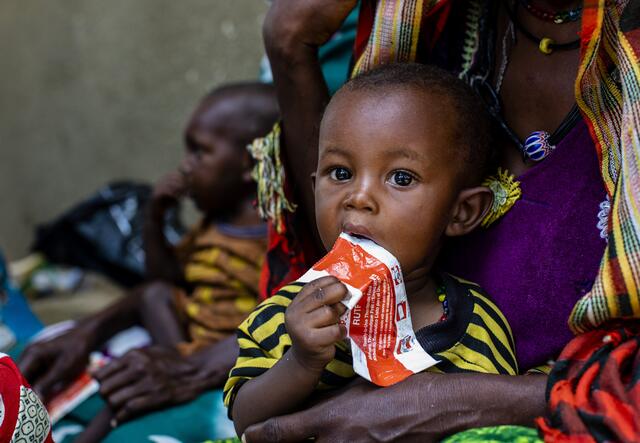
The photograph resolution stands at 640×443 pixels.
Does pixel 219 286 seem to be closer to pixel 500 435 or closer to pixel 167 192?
pixel 167 192

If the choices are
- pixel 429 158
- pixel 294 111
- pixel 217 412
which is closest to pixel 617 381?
pixel 429 158

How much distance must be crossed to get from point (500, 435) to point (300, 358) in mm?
357

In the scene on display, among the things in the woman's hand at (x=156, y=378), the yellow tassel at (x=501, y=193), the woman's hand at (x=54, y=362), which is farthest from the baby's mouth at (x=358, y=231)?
the woman's hand at (x=54, y=362)

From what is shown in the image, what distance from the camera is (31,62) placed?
5070 millimetres

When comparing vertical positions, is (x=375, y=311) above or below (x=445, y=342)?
above

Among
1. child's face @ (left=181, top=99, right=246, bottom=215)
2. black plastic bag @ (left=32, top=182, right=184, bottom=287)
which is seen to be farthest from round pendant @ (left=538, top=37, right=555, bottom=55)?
black plastic bag @ (left=32, top=182, right=184, bottom=287)

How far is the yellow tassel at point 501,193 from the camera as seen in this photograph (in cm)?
182

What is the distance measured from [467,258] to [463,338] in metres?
0.25

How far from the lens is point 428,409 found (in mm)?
1563

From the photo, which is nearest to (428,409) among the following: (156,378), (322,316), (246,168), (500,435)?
(500,435)

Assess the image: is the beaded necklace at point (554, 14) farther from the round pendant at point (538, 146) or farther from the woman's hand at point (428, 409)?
the woman's hand at point (428, 409)

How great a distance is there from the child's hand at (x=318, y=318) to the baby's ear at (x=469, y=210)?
388 millimetres

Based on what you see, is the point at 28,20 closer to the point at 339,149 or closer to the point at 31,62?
the point at 31,62

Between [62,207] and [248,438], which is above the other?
[248,438]
